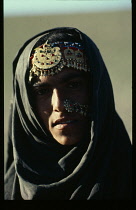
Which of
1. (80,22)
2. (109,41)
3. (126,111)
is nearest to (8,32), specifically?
(80,22)

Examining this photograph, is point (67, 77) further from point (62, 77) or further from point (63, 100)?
point (63, 100)

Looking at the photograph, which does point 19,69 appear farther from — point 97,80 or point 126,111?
point 126,111

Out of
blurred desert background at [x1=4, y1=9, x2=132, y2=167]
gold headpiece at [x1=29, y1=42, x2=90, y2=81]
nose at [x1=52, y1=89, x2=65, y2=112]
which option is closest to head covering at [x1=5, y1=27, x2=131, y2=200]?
gold headpiece at [x1=29, y1=42, x2=90, y2=81]

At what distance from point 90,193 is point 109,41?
11803 mm

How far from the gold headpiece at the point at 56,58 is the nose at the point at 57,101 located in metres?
0.13

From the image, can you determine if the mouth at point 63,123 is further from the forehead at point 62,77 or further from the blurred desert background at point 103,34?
the blurred desert background at point 103,34

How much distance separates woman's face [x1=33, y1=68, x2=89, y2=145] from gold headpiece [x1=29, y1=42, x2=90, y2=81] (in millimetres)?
39

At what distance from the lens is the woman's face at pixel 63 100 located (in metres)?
2.56

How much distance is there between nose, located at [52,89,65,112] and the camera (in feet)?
8.30

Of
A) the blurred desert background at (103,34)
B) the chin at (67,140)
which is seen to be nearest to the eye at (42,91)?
the chin at (67,140)

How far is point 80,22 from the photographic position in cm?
1448

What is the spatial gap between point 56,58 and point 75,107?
346mm

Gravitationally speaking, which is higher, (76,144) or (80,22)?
(80,22)

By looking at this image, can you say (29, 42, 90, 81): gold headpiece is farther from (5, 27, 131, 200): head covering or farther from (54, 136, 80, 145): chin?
(54, 136, 80, 145): chin
